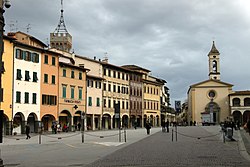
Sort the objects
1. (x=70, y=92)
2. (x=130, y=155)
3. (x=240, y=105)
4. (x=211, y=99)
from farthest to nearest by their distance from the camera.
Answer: (x=211, y=99), (x=240, y=105), (x=70, y=92), (x=130, y=155)

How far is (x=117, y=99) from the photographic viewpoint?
8088 cm

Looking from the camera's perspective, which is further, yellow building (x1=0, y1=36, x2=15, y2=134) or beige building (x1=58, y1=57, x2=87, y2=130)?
beige building (x1=58, y1=57, x2=87, y2=130)

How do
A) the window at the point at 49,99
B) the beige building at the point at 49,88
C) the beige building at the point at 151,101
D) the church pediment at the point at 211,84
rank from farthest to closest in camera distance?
the church pediment at the point at 211,84 → the beige building at the point at 151,101 → the window at the point at 49,99 → the beige building at the point at 49,88

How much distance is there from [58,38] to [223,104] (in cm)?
4818

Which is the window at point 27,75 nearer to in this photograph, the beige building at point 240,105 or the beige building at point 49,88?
the beige building at point 49,88

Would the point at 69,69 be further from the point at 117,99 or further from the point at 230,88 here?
the point at 230,88

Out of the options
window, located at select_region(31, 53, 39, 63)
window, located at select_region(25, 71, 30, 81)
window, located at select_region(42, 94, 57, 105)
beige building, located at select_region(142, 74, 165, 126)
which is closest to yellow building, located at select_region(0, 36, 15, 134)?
window, located at select_region(25, 71, 30, 81)

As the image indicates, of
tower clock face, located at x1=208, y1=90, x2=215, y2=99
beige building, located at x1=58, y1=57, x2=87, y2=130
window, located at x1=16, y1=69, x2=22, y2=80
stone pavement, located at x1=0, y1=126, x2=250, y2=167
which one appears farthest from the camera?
tower clock face, located at x1=208, y1=90, x2=215, y2=99

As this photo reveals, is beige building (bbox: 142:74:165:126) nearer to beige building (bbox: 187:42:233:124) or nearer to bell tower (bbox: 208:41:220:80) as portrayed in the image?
beige building (bbox: 187:42:233:124)

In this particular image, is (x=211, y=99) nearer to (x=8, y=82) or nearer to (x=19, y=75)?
(x=19, y=75)

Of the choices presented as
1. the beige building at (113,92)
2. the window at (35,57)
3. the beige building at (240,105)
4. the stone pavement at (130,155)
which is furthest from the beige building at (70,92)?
the beige building at (240,105)

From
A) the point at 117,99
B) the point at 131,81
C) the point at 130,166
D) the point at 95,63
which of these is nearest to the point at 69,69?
the point at 95,63

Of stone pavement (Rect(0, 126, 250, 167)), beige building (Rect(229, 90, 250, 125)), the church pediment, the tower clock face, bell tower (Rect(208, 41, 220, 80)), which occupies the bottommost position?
stone pavement (Rect(0, 126, 250, 167))

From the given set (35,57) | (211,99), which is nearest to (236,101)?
(211,99)
